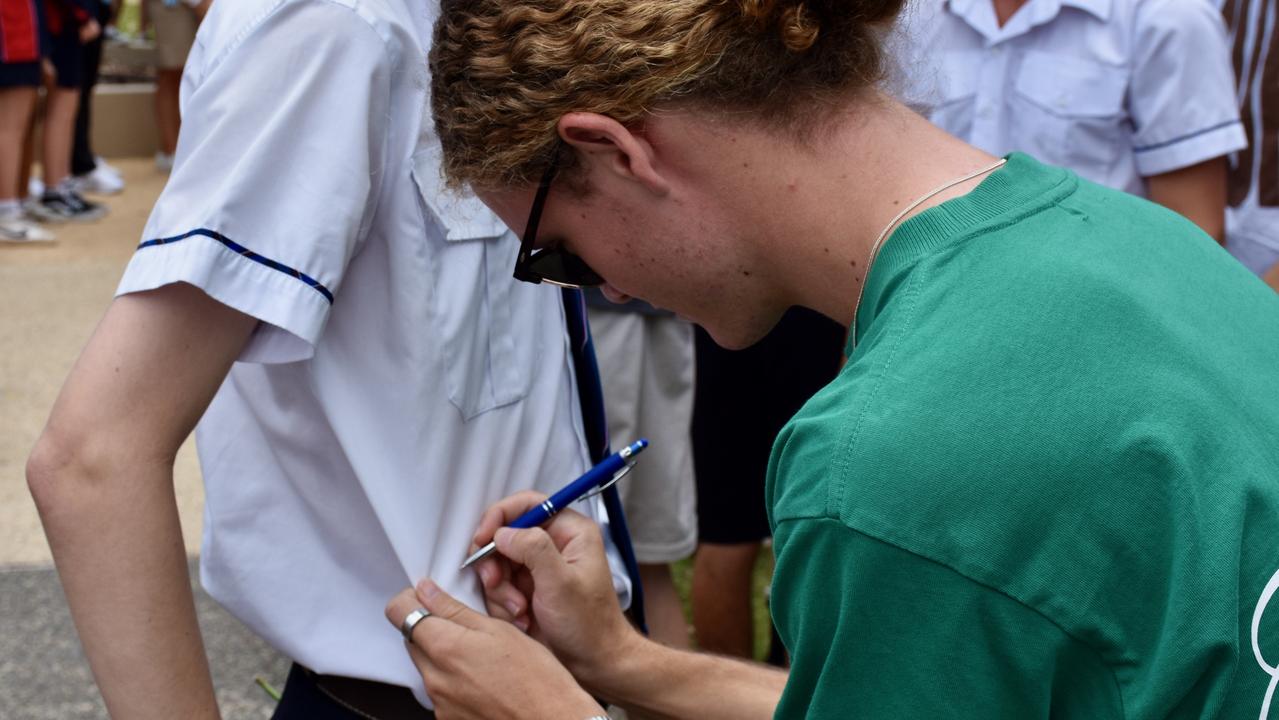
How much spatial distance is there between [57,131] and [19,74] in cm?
89

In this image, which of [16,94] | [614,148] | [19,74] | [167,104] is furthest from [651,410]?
[167,104]

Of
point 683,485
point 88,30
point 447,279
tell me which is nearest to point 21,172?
point 88,30

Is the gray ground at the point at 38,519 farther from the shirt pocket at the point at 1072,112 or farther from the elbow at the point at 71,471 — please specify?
the shirt pocket at the point at 1072,112

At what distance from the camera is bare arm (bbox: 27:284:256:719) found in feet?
4.41

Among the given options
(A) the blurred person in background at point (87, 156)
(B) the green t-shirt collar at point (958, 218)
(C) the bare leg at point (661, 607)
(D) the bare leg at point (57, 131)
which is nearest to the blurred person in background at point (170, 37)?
(A) the blurred person in background at point (87, 156)

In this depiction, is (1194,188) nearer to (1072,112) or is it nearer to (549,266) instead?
(1072,112)

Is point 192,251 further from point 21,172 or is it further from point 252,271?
point 21,172

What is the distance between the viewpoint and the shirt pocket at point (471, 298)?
1.52 meters

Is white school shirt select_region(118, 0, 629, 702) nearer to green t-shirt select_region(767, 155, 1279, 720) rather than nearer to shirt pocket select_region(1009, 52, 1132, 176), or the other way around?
green t-shirt select_region(767, 155, 1279, 720)

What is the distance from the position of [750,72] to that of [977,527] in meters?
0.53

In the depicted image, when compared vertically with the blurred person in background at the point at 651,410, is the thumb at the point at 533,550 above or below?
above

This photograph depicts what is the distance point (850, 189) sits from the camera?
1.27 meters

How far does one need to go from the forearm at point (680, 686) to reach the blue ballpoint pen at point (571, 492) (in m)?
0.22

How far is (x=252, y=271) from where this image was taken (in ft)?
4.43
